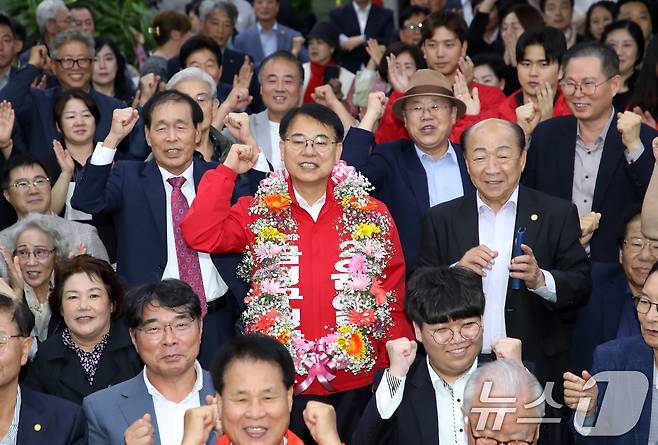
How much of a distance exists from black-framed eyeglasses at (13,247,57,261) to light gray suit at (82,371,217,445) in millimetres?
1562

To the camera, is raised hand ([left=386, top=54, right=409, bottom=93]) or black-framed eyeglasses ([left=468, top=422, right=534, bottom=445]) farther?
raised hand ([left=386, top=54, right=409, bottom=93])

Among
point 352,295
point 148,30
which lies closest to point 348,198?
point 352,295

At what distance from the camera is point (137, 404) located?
5.00m

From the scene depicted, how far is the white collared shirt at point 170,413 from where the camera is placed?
16.4 feet

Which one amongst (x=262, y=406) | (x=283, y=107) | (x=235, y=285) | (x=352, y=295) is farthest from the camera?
(x=283, y=107)

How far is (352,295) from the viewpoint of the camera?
540 cm

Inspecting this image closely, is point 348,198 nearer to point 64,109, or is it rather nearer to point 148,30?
point 64,109

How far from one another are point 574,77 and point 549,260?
1418 mm

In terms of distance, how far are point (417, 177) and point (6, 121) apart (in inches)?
103

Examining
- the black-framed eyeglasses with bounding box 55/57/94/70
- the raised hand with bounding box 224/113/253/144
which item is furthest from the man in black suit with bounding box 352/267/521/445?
the black-framed eyeglasses with bounding box 55/57/94/70

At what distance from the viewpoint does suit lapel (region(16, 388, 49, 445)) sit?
4.89 m

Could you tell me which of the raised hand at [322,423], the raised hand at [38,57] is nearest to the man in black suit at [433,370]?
the raised hand at [322,423]

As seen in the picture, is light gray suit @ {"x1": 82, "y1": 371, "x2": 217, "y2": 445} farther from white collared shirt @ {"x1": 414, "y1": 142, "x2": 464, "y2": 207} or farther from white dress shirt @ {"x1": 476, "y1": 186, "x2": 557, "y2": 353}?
white collared shirt @ {"x1": 414, "y1": 142, "x2": 464, "y2": 207}

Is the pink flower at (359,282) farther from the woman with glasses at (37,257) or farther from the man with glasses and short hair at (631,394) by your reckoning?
the woman with glasses at (37,257)
